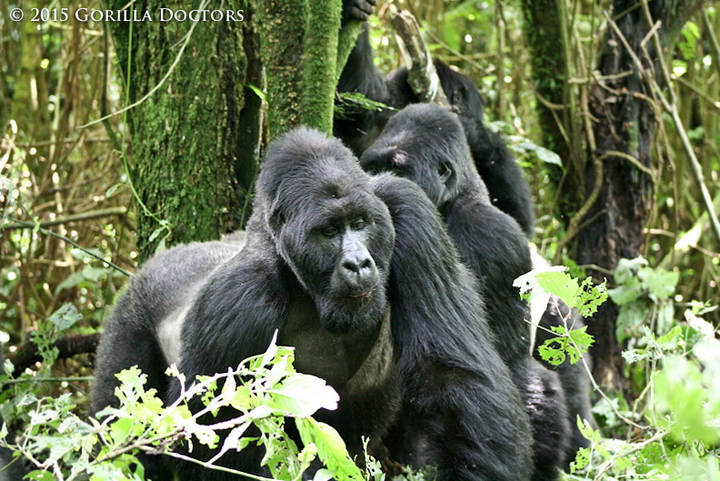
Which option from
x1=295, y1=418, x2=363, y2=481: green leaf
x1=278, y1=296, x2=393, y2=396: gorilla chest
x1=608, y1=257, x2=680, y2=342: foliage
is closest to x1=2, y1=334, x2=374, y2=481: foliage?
x1=295, y1=418, x2=363, y2=481: green leaf

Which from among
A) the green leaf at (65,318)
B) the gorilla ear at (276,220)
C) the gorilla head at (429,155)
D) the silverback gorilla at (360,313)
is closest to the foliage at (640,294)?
the gorilla head at (429,155)

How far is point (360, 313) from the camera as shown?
261cm

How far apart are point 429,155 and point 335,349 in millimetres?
1277

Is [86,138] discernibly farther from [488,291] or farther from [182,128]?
[488,291]

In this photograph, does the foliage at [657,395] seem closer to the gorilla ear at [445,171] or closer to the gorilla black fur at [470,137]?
the gorilla black fur at [470,137]

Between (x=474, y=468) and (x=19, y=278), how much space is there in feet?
12.0

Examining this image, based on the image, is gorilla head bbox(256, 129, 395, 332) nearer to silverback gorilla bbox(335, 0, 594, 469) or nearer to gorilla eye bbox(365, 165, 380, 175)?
gorilla eye bbox(365, 165, 380, 175)

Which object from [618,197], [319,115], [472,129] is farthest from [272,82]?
[618,197]

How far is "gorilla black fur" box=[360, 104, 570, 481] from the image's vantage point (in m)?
3.63

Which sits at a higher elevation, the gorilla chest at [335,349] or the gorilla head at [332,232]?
the gorilla head at [332,232]

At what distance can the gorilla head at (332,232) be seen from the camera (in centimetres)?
255

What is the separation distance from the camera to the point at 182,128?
12.4 ft

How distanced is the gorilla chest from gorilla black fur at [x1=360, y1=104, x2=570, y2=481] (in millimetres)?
718

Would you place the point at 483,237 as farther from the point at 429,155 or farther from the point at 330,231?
the point at 330,231
